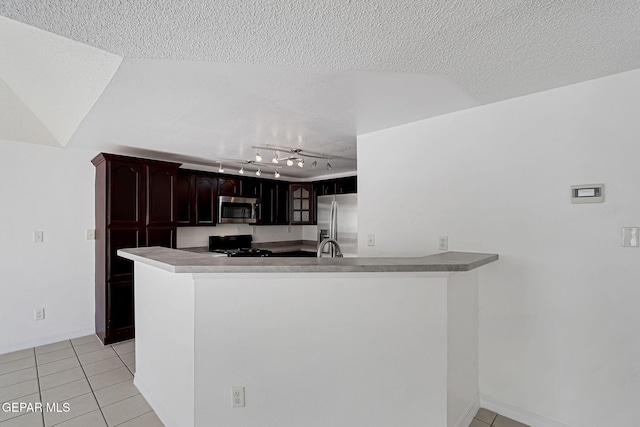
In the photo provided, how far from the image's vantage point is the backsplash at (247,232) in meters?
4.84

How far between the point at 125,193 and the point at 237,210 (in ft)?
5.51

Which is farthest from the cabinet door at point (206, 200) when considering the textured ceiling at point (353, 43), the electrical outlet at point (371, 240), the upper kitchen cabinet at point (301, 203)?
the electrical outlet at point (371, 240)

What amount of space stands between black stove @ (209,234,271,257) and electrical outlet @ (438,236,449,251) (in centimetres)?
311

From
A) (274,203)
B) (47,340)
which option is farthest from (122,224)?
(274,203)

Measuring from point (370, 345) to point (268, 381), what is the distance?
2.07 feet

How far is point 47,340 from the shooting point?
140 inches

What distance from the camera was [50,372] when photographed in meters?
2.90

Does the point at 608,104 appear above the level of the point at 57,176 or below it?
above

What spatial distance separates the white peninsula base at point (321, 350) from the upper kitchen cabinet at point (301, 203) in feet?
13.2

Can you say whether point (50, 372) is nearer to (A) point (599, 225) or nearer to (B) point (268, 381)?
(B) point (268, 381)

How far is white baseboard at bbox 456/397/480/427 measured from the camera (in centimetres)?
202

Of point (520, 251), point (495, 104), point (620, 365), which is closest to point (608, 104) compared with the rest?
point (495, 104)

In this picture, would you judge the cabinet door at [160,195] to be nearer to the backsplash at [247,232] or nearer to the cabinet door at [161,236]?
the cabinet door at [161,236]

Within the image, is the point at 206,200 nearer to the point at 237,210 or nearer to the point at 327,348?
the point at 237,210
